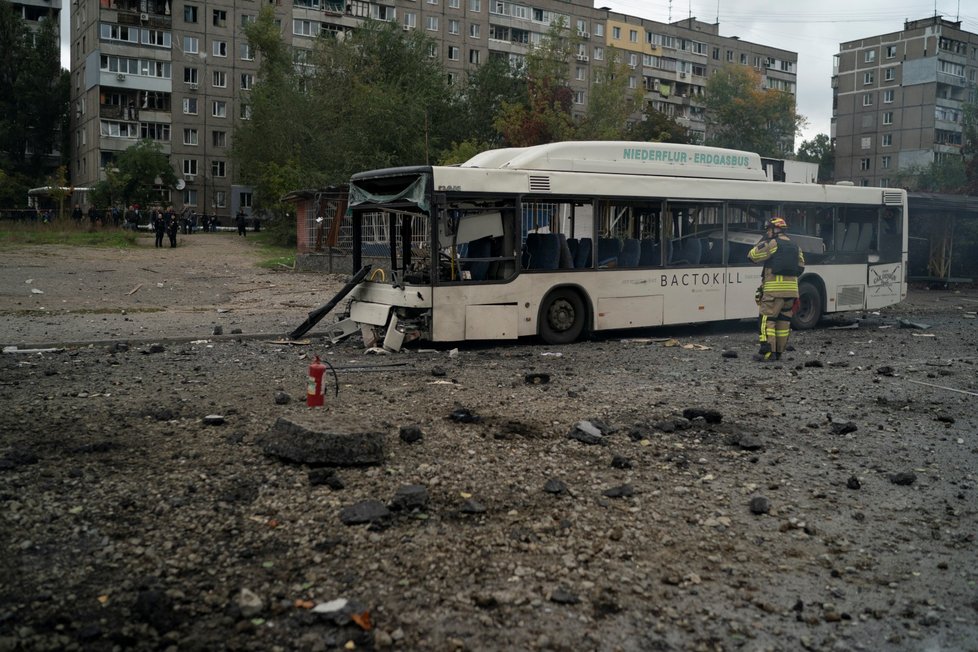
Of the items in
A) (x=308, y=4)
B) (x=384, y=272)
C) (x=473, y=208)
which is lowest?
(x=384, y=272)

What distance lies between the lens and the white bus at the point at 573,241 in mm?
13297

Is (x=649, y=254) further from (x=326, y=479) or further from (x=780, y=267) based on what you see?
(x=326, y=479)

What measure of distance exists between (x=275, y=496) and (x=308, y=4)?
249 ft

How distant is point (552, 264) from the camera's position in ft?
46.8

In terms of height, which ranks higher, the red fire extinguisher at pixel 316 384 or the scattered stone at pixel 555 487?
the red fire extinguisher at pixel 316 384

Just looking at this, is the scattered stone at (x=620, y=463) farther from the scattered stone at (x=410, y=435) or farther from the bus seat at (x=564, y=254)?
the bus seat at (x=564, y=254)

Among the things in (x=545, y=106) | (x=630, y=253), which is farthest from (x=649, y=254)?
(x=545, y=106)

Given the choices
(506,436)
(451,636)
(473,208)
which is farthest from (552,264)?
(451,636)

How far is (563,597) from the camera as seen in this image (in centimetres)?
425

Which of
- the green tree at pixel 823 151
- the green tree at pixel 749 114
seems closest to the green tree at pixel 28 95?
the green tree at pixel 749 114

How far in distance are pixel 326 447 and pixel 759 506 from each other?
9.39 feet

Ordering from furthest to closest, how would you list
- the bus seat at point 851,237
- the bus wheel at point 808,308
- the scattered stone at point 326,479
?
the bus seat at point 851,237
the bus wheel at point 808,308
the scattered stone at point 326,479

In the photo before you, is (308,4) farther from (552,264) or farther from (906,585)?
(906,585)

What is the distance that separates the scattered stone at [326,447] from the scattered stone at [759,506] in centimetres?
248
